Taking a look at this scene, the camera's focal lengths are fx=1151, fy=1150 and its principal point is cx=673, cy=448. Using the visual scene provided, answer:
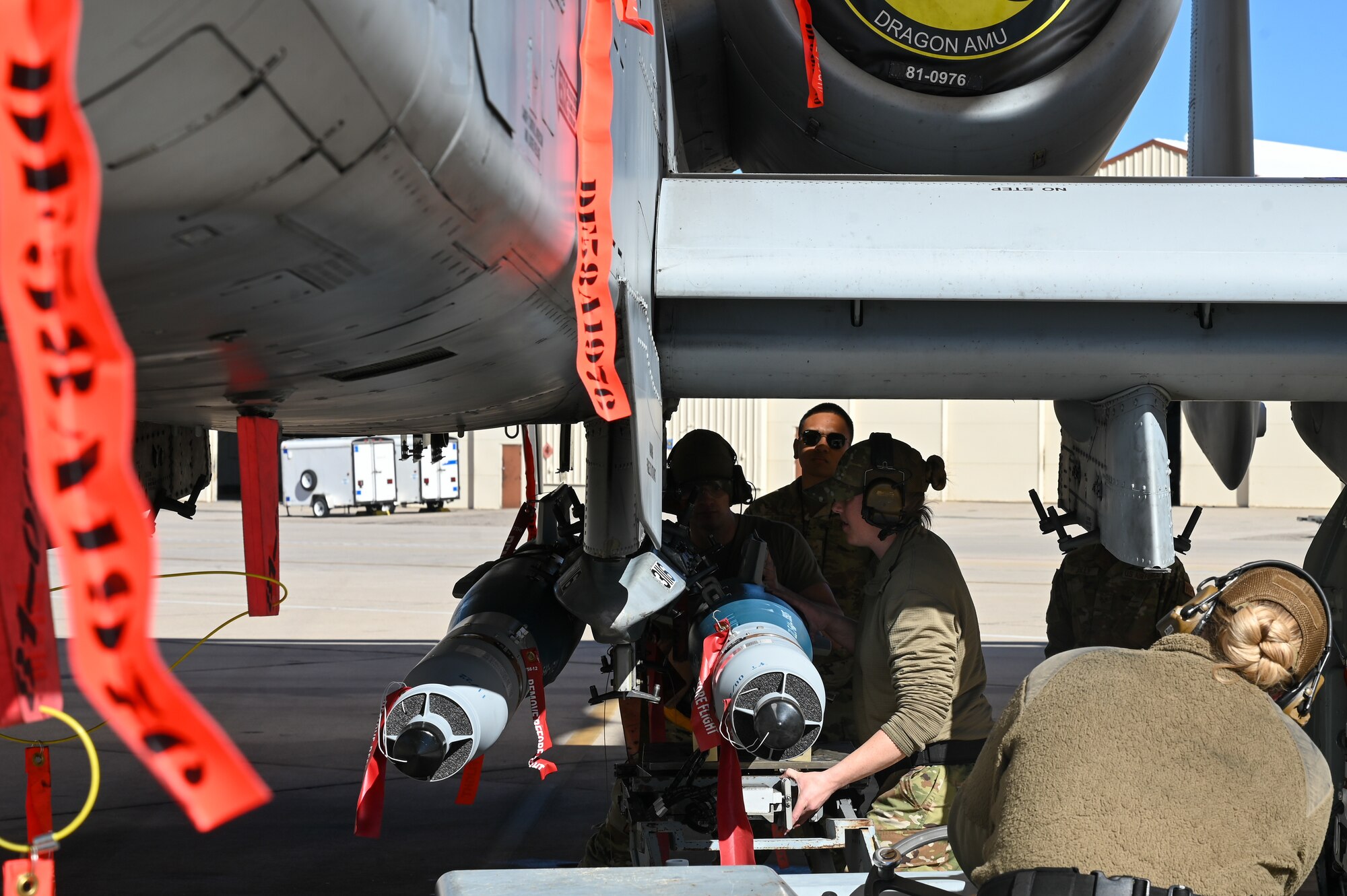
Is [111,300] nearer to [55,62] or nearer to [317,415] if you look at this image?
[55,62]

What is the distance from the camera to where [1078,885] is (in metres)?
1.85

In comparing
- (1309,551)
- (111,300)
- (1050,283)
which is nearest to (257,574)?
(111,300)

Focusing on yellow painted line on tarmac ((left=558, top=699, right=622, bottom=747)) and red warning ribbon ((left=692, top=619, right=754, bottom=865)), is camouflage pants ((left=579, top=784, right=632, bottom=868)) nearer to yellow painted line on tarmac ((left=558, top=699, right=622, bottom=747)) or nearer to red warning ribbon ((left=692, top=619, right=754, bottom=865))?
red warning ribbon ((left=692, top=619, right=754, bottom=865))

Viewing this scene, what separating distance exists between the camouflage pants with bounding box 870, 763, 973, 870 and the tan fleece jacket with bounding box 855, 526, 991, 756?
120mm

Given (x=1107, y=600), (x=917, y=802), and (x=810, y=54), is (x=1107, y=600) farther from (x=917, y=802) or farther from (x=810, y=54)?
(x=810, y=54)

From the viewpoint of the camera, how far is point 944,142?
457 cm

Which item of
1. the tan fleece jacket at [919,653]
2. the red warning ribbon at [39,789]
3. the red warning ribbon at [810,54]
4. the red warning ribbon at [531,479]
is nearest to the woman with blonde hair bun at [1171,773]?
the tan fleece jacket at [919,653]

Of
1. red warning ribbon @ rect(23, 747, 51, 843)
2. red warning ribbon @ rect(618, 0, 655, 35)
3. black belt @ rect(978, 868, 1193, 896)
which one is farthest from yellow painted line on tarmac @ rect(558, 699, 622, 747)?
black belt @ rect(978, 868, 1193, 896)

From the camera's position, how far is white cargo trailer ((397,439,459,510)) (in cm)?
2759

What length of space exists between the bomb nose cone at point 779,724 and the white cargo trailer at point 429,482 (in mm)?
24740

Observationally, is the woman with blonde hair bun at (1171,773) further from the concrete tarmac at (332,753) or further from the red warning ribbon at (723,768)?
the concrete tarmac at (332,753)

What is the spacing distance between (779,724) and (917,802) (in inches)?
25.3

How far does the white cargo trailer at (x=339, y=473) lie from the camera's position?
2628 centimetres

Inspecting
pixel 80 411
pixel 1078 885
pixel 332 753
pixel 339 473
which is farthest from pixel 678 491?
pixel 339 473
